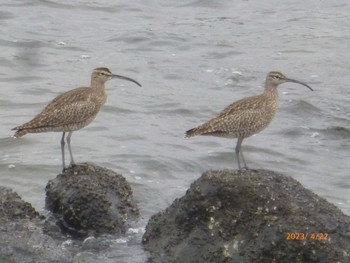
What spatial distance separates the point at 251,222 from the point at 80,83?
9945 millimetres

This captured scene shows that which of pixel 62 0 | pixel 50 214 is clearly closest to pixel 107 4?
pixel 62 0

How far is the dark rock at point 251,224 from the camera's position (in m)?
8.37

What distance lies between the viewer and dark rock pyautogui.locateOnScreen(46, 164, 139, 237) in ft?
32.7

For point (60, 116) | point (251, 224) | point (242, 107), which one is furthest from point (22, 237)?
point (242, 107)

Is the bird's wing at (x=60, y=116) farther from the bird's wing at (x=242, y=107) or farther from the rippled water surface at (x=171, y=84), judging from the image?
the bird's wing at (x=242, y=107)

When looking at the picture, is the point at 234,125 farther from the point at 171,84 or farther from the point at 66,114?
the point at 171,84

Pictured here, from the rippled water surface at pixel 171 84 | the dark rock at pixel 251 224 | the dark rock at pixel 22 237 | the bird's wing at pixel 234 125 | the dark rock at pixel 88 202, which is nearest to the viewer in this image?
the dark rock at pixel 251 224

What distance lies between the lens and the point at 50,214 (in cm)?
1033

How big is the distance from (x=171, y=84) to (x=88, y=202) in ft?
28.6

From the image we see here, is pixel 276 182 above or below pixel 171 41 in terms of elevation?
above

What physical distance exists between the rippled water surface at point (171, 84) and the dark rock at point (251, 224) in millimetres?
828

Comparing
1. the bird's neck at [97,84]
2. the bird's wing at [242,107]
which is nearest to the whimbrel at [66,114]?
the bird's neck at [97,84]

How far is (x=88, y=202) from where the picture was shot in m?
9.97

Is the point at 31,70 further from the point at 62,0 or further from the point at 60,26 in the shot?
the point at 62,0
